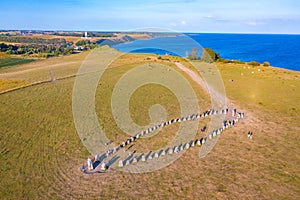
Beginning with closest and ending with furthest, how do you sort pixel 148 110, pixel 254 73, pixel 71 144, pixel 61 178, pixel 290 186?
pixel 290 186 → pixel 61 178 → pixel 71 144 → pixel 148 110 → pixel 254 73

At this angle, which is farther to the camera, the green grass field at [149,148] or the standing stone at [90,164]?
the standing stone at [90,164]

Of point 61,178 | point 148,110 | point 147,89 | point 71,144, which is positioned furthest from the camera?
point 147,89

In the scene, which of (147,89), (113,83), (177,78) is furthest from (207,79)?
(113,83)

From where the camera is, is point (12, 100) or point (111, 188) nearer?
point (111, 188)

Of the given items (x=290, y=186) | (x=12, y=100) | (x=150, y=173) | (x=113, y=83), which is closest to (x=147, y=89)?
(x=113, y=83)

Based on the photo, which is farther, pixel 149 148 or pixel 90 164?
pixel 149 148

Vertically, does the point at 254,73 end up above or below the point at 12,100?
above

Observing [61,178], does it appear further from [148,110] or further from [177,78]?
[177,78]

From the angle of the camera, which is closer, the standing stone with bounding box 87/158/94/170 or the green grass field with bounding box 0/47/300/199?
the green grass field with bounding box 0/47/300/199
